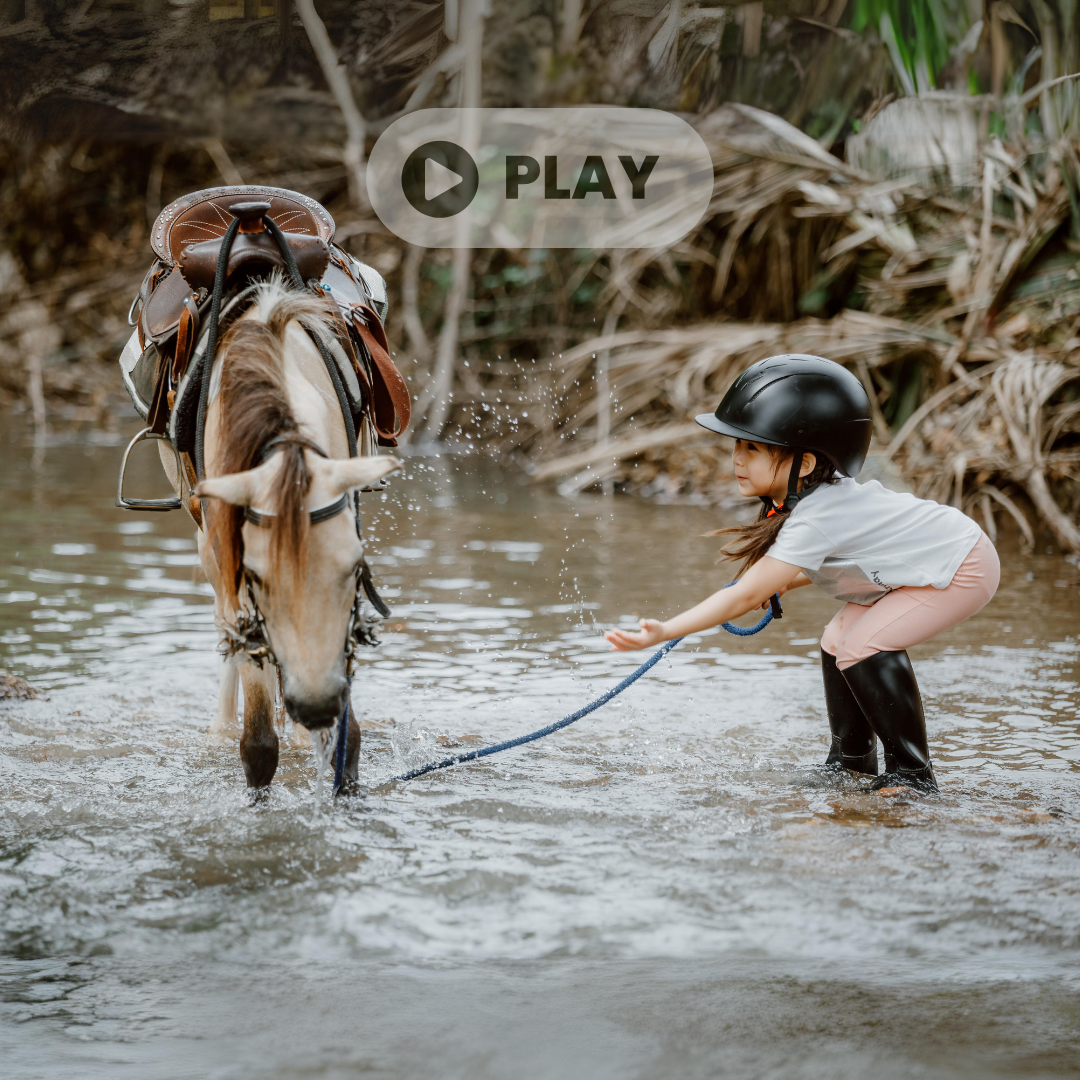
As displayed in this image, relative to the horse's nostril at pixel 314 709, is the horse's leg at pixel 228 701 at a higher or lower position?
lower

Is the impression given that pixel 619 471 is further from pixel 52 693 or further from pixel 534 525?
pixel 52 693

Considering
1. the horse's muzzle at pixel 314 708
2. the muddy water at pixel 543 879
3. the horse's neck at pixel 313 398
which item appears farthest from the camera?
the horse's neck at pixel 313 398

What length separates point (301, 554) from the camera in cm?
255

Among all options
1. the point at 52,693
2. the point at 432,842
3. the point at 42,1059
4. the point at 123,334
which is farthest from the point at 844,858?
the point at 123,334

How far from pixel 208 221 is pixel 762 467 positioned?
85.4 inches

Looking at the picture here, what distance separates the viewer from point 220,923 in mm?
2512

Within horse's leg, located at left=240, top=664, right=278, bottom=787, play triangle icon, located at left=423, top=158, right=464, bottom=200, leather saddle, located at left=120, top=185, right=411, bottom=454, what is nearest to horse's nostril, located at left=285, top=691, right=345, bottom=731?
horse's leg, located at left=240, top=664, right=278, bottom=787

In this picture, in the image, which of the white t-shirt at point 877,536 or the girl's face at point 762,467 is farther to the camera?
the girl's face at point 762,467

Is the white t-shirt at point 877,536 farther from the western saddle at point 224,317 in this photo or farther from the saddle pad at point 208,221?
the saddle pad at point 208,221

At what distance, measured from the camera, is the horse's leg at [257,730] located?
10.4 ft
